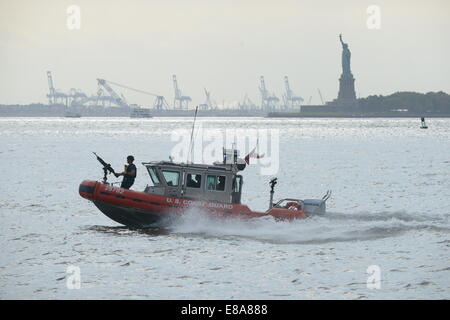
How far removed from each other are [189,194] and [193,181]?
0.45 meters

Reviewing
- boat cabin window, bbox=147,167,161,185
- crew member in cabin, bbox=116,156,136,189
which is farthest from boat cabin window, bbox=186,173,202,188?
crew member in cabin, bbox=116,156,136,189

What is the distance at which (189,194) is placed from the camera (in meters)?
29.3

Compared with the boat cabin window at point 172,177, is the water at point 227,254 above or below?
below

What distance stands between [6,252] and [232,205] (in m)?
7.35

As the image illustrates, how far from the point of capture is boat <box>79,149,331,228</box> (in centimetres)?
2909

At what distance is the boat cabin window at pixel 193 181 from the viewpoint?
29266 mm

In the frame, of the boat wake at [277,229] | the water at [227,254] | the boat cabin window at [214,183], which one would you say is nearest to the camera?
the water at [227,254]

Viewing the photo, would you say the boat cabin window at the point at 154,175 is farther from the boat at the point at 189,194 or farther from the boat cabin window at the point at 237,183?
the boat cabin window at the point at 237,183

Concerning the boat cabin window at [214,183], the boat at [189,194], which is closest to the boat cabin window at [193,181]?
the boat at [189,194]

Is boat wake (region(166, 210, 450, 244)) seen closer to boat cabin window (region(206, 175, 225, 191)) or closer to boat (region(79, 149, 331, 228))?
boat (region(79, 149, 331, 228))

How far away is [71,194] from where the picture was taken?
47.5m

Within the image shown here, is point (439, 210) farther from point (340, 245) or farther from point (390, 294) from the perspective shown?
point (390, 294)

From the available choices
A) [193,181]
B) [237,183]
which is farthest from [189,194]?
[237,183]
